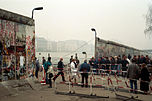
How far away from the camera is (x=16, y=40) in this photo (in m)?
11.3

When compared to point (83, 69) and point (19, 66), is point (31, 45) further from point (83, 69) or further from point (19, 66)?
point (83, 69)

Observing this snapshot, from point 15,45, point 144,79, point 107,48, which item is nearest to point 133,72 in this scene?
point 144,79

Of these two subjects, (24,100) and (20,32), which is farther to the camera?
(20,32)

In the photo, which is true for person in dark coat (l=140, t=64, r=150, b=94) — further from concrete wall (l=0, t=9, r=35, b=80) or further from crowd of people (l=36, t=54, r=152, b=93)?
concrete wall (l=0, t=9, r=35, b=80)

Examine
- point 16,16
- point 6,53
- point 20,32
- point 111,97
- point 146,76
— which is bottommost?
point 111,97

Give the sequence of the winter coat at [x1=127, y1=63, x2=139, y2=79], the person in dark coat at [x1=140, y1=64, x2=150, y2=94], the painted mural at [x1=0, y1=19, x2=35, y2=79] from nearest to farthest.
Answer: the person in dark coat at [x1=140, y1=64, x2=150, y2=94] < the painted mural at [x1=0, y1=19, x2=35, y2=79] < the winter coat at [x1=127, y1=63, x2=139, y2=79]

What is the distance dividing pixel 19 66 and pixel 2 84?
6.75 feet

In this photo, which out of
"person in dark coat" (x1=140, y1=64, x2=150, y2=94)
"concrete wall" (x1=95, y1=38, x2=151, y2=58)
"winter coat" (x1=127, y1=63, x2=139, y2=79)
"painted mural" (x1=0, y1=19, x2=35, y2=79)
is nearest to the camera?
"person in dark coat" (x1=140, y1=64, x2=150, y2=94)

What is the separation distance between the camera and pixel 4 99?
845cm


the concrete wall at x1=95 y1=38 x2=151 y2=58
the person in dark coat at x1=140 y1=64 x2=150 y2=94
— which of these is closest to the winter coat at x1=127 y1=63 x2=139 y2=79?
the person in dark coat at x1=140 y1=64 x2=150 y2=94

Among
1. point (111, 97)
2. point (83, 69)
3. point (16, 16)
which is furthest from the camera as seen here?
point (83, 69)

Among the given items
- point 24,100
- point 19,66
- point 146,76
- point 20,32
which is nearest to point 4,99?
point 24,100

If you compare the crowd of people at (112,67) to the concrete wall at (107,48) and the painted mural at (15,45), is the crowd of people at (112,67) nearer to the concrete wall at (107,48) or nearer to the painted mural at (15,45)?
the painted mural at (15,45)

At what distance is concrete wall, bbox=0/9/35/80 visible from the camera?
10212mm
